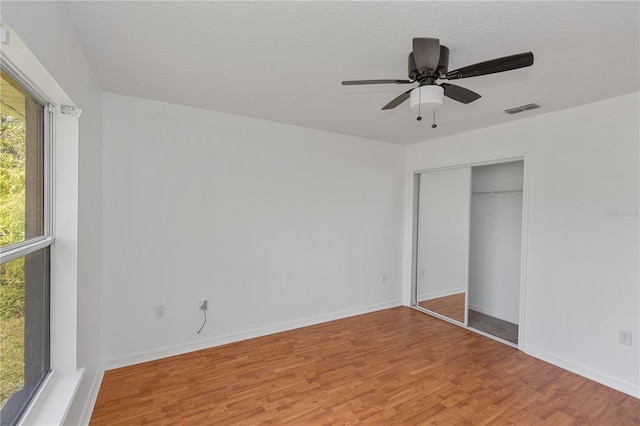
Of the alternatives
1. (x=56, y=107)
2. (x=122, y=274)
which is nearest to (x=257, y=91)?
(x=56, y=107)

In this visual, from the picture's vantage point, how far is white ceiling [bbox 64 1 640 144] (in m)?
1.51

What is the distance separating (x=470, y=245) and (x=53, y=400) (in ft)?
14.6

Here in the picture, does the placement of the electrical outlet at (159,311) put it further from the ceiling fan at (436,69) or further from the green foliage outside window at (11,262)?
the ceiling fan at (436,69)

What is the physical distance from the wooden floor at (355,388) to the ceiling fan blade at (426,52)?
7.52ft

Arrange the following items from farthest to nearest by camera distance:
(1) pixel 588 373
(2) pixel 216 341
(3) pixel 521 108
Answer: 1. (2) pixel 216 341
2. (3) pixel 521 108
3. (1) pixel 588 373

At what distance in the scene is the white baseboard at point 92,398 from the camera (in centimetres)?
197

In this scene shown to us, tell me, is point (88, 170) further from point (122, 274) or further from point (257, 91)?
point (257, 91)

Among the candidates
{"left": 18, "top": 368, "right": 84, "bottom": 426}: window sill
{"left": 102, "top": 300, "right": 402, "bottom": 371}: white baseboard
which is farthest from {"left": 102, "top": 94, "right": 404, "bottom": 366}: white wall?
{"left": 18, "top": 368, "right": 84, "bottom": 426}: window sill

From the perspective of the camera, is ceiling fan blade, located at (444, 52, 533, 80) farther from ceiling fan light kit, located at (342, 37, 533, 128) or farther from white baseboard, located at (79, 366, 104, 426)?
white baseboard, located at (79, 366, 104, 426)

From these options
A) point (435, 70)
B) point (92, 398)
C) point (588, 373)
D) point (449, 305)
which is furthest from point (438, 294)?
point (92, 398)

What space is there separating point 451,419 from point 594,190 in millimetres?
2338

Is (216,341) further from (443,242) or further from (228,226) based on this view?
(443,242)

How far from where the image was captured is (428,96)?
174 centimetres

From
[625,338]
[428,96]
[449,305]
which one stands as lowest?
[449,305]
